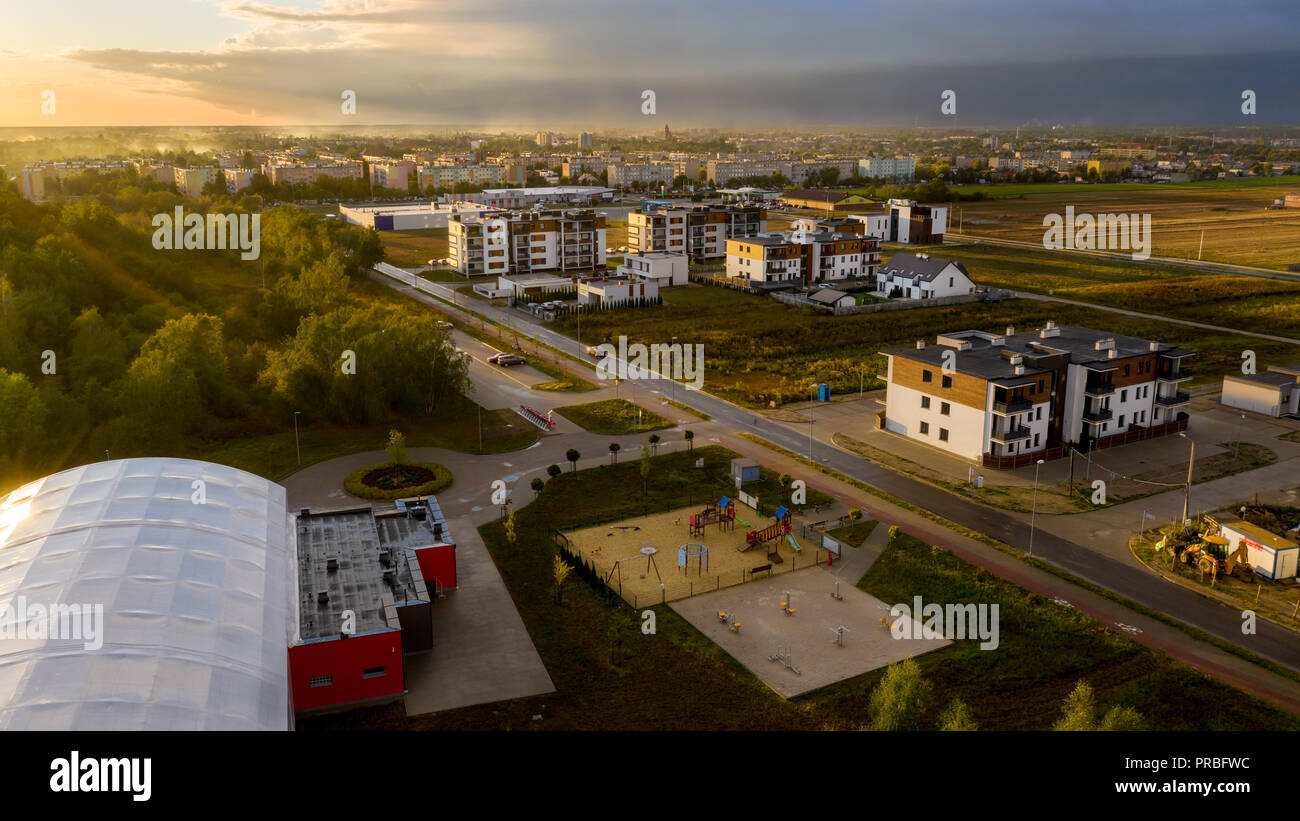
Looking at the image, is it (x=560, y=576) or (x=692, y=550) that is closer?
(x=560, y=576)

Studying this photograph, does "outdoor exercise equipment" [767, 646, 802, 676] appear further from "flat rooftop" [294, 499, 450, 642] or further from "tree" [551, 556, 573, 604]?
"flat rooftop" [294, 499, 450, 642]

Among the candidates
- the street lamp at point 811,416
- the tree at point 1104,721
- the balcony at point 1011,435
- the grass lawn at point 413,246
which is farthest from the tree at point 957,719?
the grass lawn at point 413,246

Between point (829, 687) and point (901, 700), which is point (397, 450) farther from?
point (901, 700)

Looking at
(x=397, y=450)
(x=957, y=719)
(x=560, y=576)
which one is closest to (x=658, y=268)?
(x=397, y=450)

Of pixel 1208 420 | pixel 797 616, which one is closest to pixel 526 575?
pixel 797 616

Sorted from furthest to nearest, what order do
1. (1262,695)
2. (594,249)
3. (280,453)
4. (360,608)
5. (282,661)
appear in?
(594,249) < (280,453) < (360,608) < (1262,695) < (282,661)

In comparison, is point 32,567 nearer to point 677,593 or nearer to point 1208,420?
point 677,593
